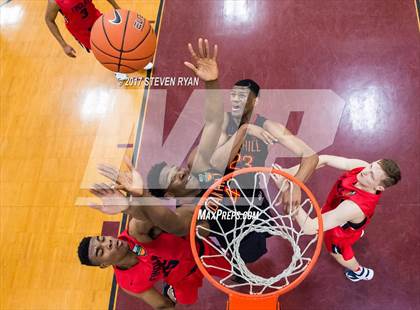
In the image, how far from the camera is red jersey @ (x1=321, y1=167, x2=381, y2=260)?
2996mm

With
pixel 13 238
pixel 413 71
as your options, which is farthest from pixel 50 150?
pixel 413 71

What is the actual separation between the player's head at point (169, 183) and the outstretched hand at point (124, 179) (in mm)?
474

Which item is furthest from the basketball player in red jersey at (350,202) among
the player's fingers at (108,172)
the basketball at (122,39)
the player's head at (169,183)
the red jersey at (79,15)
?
the red jersey at (79,15)

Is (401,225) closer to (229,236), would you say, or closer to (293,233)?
(293,233)

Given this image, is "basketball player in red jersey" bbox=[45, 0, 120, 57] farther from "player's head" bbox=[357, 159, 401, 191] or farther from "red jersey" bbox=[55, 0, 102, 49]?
"player's head" bbox=[357, 159, 401, 191]

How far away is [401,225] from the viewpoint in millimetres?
3812

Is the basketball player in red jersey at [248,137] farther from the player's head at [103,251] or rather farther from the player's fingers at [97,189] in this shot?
the player's fingers at [97,189]

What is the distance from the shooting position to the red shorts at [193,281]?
316cm

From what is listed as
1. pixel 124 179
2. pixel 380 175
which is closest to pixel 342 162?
pixel 380 175

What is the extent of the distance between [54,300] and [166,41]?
3.25 m

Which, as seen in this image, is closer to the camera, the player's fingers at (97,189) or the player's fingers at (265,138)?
the player's fingers at (97,189)

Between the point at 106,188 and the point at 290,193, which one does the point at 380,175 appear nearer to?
the point at 290,193
